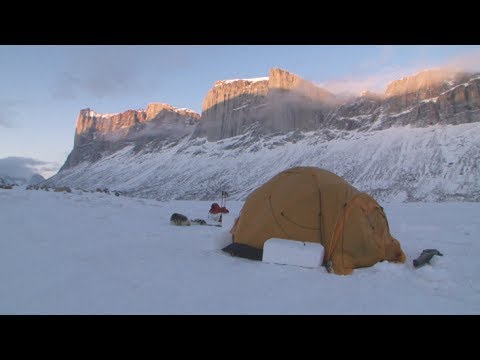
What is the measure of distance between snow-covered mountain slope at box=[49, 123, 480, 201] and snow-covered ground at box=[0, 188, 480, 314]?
6592cm

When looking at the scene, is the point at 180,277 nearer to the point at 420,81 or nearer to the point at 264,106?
the point at 420,81

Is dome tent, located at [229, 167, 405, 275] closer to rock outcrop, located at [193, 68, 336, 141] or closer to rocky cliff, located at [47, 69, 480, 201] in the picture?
rocky cliff, located at [47, 69, 480, 201]

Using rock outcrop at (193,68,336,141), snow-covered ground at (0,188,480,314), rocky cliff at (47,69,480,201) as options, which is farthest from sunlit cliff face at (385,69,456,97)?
snow-covered ground at (0,188,480,314)

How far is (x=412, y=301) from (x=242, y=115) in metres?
173

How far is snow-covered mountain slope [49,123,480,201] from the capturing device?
73.3 m

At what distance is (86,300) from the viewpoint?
4.56 m

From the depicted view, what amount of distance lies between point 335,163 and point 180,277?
315 ft

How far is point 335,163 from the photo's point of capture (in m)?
Answer: 98.2

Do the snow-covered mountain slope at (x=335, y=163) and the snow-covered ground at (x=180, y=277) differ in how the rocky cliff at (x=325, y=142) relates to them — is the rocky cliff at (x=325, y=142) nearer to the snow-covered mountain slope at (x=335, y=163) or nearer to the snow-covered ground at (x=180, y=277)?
the snow-covered mountain slope at (x=335, y=163)

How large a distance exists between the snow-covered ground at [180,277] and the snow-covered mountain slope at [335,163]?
65924 mm

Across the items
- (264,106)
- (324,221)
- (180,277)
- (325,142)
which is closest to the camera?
(180,277)

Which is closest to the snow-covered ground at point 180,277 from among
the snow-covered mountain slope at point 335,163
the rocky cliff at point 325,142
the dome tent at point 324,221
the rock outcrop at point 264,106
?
the dome tent at point 324,221

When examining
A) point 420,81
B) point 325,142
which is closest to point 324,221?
point 325,142
